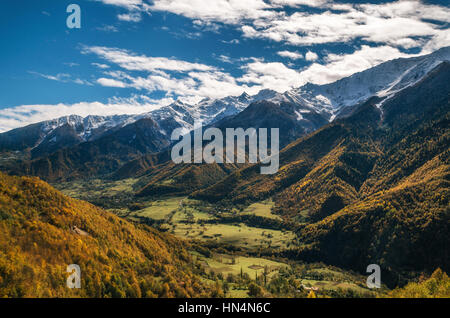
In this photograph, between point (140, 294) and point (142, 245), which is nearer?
point (140, 294)

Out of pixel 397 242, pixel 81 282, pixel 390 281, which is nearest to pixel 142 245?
pixel 81 282

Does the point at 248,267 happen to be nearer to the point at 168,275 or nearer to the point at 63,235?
the point at 168,275

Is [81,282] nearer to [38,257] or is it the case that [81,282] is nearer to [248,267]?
[38,257]

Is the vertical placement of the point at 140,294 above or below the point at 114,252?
below

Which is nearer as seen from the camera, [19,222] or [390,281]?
[19,222]
